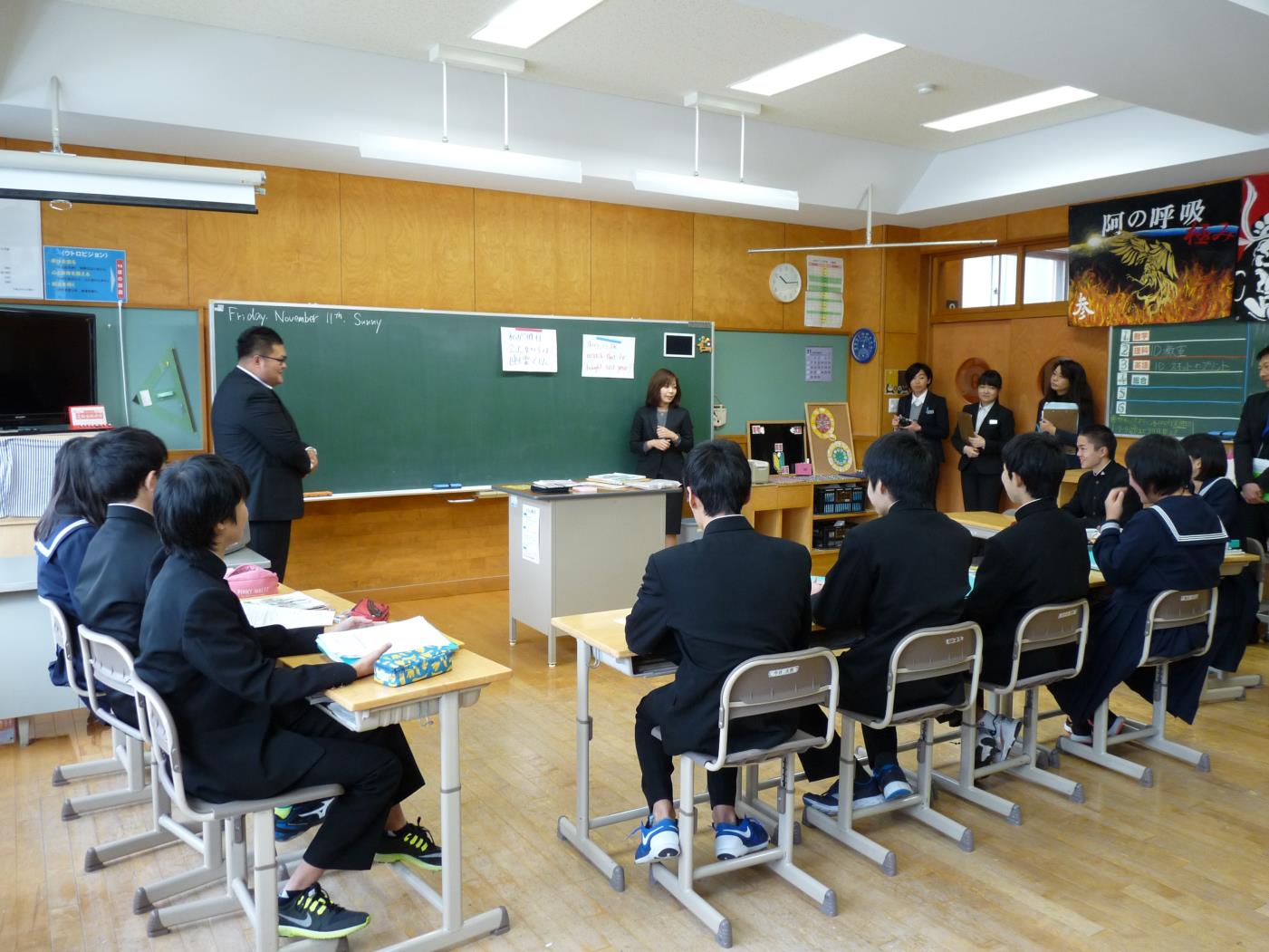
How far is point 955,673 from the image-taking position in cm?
299

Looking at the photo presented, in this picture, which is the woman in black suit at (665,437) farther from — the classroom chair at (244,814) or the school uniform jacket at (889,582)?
the classroom chair at (244,814)

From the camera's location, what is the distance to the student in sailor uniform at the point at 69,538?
9.14 ft

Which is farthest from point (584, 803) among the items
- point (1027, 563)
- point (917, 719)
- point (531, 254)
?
point (531, 254)

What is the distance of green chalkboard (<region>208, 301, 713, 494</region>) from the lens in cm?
573

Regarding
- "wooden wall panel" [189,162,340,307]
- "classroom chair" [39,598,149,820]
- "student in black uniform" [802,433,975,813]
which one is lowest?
"classroom chair" [39,598,149,820]

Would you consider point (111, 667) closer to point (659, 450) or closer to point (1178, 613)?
point (1178, 613)

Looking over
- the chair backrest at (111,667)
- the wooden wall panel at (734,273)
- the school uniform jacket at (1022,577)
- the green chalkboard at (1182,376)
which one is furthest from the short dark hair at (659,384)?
the chair backrest at (111,667)

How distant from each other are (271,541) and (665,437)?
2.87 metres

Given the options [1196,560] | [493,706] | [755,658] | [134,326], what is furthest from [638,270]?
[755,658]

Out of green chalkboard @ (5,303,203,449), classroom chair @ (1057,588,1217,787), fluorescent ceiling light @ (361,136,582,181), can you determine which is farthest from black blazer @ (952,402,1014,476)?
green chalkboard @ (5,303,203,449)

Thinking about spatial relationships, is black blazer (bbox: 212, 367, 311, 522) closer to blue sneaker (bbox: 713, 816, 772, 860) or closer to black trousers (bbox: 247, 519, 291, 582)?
black trousers (bbox: 247, 519, 291, 582)

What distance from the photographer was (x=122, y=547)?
2535 millimetres

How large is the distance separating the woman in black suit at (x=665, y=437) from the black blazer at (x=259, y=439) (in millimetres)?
2659

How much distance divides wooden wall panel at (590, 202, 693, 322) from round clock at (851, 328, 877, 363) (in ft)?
5.43
